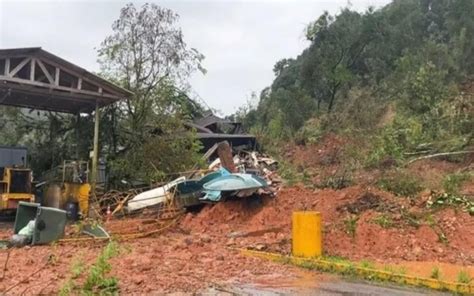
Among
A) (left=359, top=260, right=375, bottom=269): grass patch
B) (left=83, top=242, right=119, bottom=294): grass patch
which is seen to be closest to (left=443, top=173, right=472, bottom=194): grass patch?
(left=359, top=260, right=375, bottom=269): grass patch

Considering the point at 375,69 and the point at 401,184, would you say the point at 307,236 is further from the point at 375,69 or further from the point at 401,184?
the point at 375,69

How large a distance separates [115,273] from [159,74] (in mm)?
15501

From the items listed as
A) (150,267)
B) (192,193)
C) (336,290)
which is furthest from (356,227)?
(192,193)

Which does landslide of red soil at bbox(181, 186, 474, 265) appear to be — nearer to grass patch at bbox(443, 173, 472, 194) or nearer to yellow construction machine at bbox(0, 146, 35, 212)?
grass patch at bbox(443, 173, 472, 194)

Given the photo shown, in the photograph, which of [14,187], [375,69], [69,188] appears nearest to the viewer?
[14,187]

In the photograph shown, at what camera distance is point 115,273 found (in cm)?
776

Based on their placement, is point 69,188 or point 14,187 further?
point 69,188

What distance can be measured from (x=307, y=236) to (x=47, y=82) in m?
11.8

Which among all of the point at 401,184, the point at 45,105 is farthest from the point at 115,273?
the point at 45,105

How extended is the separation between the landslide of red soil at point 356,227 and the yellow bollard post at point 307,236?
2.09ft

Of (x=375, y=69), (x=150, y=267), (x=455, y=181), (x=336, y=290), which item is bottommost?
(x=336, y=290)

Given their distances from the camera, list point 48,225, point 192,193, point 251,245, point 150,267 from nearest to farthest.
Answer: point 150,267
point 251,245
point 48,225
point 192,193

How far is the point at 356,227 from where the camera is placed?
11352 mm

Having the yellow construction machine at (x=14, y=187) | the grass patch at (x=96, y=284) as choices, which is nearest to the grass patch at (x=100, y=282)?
the grass patch at (x=96, y=284)
